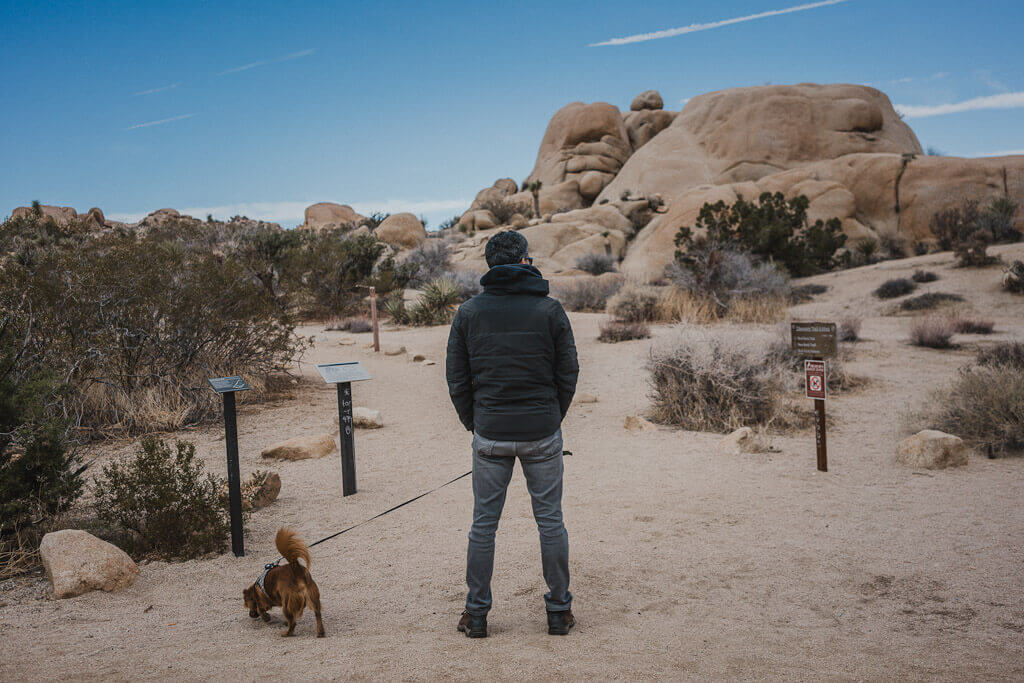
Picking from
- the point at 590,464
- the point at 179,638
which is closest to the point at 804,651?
the point at 179,638

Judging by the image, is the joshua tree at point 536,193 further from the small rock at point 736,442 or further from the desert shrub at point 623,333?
the small rock at point 736,442

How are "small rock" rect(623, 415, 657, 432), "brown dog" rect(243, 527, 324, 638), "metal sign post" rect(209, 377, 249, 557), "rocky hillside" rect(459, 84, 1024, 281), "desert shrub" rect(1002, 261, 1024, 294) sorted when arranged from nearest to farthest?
"brown dog" rect(243, 527, 324, 638) < "metal sign post" rect(209, 377, 249, 557) < "small rock" rect(623, 415, 657, 432) < "desert shrub" rect(1002, 261, 1024, 294) < "rocky hillside" rect(459, 84, 1024, 281)

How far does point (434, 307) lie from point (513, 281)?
1720 centimetres

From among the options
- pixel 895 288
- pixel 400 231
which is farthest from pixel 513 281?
pixel 400 231

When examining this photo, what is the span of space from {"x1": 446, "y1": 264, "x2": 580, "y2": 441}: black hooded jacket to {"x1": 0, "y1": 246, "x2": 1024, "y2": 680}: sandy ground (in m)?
1.09

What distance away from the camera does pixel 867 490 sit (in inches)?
231

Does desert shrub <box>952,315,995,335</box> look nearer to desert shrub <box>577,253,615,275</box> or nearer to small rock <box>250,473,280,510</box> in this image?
small rock <box>250,473,280,510</box>

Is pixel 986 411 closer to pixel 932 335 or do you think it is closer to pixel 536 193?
pixel 932 335

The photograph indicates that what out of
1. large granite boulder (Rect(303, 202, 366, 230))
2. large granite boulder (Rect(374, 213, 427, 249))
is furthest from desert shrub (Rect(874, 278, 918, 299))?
large granite boulder (Rect(303, 202, 366, 230))

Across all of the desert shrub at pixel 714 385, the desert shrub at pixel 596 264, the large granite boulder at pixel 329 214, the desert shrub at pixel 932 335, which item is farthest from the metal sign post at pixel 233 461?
the large granite boulder at pixel 329 214

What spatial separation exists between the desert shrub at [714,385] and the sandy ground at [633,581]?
554 mm

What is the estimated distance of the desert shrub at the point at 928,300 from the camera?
60.3 ft

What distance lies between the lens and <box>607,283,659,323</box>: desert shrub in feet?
56.5

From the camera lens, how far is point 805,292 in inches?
862
